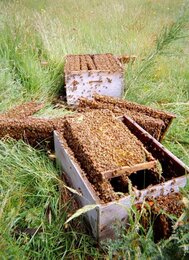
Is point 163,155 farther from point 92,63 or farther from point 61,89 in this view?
point 61,89

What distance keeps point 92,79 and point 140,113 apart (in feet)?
3.21

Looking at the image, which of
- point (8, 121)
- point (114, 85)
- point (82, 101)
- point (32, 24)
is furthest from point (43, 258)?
point (32, 24)

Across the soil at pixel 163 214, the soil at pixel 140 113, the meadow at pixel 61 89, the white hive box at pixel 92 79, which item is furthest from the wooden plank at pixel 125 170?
the white hive box at pixel 92 79

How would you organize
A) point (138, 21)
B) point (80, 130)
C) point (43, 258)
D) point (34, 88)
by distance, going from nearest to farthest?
1. point (43, 258)
2. point (80, 130)
3. point (34, 88)
4. point (138, 21)

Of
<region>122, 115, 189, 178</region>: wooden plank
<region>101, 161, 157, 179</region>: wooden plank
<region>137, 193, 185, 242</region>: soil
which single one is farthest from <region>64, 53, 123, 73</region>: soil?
<region>137, 193, 185, 242</region>: soil

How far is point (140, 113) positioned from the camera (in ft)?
9.01

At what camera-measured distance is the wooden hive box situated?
1.67m

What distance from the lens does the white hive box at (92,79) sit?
339 cm

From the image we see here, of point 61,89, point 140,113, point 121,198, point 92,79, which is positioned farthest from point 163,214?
point 61,89

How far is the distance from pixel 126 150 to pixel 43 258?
928 millimetres

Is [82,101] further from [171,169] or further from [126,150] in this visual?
[171,169]

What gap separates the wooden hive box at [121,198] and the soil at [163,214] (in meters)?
0.06

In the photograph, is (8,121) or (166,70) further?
(166,70)

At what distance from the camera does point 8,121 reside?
2512 millimetres
